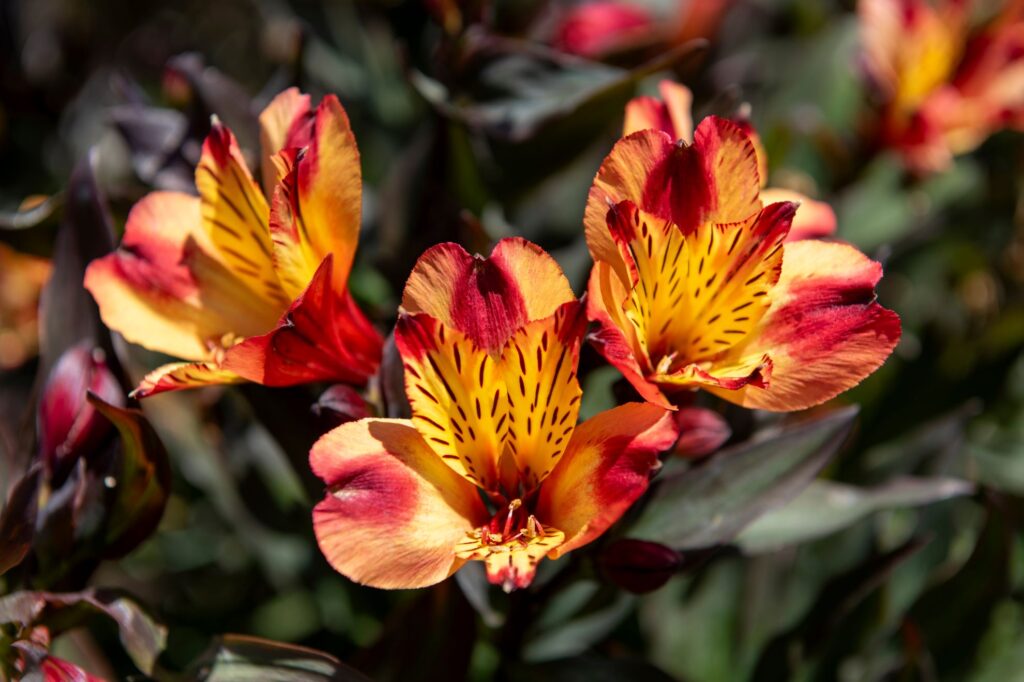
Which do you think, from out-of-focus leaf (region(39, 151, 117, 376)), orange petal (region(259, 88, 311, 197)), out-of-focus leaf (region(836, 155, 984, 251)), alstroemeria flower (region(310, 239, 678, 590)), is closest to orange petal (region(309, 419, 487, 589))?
alstroemeria flower (region(310, 239, 678, 590))

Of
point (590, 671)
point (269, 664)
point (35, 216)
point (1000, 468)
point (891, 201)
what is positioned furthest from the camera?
point (891, 201)

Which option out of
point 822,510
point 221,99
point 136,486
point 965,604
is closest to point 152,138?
point 221,99

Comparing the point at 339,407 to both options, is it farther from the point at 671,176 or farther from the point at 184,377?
the point at 671,176

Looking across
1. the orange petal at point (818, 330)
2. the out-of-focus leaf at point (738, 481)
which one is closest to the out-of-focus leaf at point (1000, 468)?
the out-of-focus leaf at point (738, 481)

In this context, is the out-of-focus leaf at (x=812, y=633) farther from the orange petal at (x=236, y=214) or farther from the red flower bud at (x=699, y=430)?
the orange petal at (x=236, y=214)

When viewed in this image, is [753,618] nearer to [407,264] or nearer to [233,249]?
[407,264]

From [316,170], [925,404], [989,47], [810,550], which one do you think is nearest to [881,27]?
[989,47]
